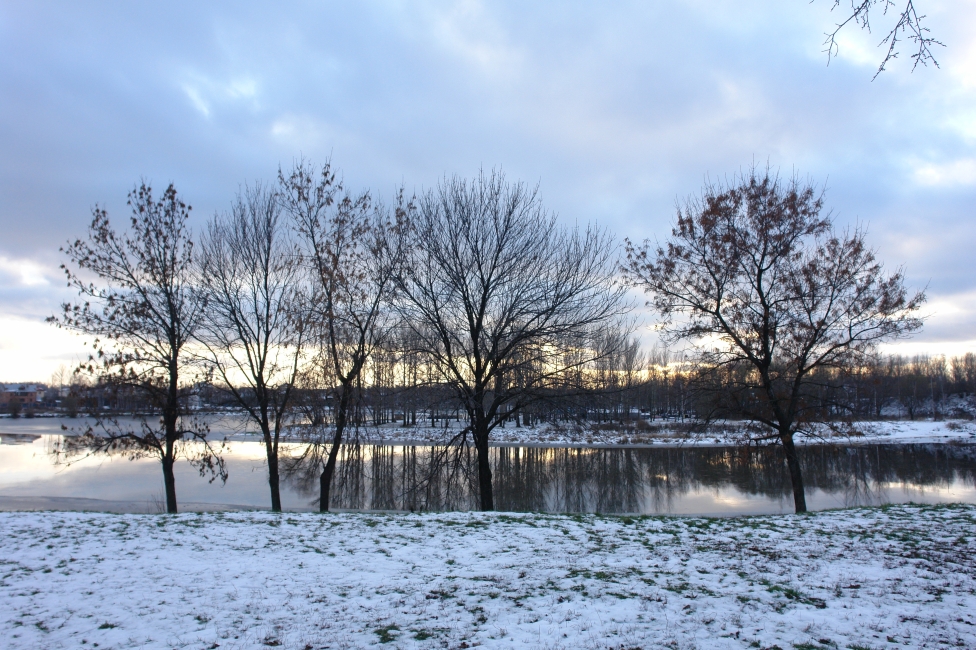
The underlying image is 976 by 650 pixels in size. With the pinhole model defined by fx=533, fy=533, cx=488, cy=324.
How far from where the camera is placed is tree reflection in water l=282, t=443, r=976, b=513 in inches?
648

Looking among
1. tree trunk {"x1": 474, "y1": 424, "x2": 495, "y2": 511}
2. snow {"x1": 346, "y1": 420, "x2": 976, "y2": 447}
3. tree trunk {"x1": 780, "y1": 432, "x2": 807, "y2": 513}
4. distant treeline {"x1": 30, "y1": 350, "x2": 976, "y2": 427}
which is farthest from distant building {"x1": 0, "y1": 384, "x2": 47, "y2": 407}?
tree trunk {"x1": 780, "y1": 432, "x2": 807, "y2": 513}

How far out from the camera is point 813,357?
1371 centimetres

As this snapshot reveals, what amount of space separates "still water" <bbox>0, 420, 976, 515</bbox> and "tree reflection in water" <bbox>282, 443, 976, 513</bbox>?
53mm

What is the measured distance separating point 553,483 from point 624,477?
11.5 ft

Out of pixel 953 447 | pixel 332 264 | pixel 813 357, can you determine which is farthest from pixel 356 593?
pixel 953 447

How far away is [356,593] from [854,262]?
44.0 feet

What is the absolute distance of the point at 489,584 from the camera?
5926 mm

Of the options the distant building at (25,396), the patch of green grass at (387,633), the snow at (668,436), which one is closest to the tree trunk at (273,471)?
the patch of green grass at (387,633)

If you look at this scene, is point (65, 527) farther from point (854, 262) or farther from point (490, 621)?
point (854, 262)

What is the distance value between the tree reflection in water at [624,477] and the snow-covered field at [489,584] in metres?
4.89

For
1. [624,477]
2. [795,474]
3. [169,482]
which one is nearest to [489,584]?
[795,474]

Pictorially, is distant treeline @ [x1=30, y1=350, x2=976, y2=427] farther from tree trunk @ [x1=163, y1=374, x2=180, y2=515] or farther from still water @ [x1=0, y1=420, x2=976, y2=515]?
still water @ [x1=0, y1=420, x2=976, y2=515]

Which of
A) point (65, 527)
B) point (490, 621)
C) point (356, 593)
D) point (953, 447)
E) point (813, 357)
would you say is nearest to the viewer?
point (490, 621)

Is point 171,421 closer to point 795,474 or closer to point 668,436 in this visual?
point 795,474
